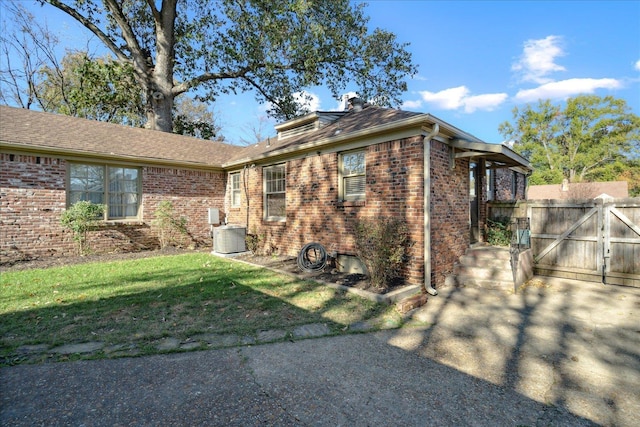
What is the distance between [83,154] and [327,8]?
43.8ft

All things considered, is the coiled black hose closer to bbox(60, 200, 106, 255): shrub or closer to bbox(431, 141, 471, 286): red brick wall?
bbox(431, 141, 471, 286): red brick wall

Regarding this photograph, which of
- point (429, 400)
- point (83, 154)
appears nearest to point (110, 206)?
point (83, 154)

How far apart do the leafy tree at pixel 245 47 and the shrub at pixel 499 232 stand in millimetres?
12013

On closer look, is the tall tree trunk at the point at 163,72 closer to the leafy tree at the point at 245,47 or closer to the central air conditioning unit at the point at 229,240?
the leafy tree at the point at 245,47

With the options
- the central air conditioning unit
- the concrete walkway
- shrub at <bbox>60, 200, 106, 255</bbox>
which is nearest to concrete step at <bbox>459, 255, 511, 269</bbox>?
the concrete walkway

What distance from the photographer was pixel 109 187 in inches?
392

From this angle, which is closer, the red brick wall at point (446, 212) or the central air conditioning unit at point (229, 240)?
the red brick wall at point (446, 212)

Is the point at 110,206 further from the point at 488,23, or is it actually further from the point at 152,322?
the point at 488,23

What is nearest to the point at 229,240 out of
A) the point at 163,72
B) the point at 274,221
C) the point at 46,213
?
the point at 274,221

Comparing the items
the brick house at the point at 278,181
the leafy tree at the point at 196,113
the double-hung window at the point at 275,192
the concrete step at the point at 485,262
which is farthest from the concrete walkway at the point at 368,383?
the leafy tree at the point at 196,113

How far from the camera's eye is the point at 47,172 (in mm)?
8648

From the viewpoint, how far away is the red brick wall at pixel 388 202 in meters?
5.99

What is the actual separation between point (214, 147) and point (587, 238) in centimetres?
1322

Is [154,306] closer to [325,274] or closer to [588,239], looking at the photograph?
[325,274]
